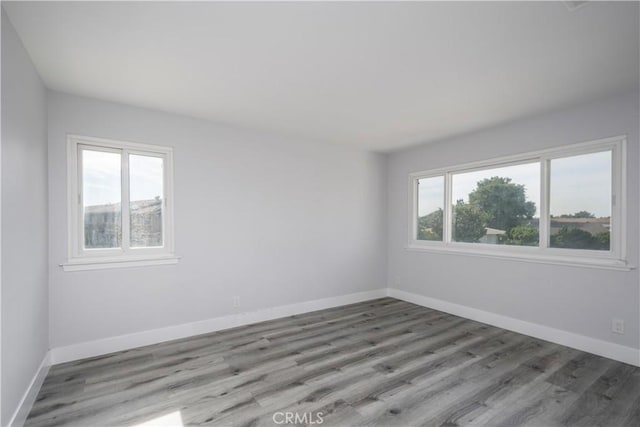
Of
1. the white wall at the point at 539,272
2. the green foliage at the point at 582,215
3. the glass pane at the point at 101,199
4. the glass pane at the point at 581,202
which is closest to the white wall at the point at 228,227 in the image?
the glass pane at the point at 101,199

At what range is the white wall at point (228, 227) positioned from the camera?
2893 mm

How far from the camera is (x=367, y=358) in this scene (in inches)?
116

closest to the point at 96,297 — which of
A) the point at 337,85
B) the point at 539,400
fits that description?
the point at 337,85

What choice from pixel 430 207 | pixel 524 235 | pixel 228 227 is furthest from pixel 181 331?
pixel 524 235

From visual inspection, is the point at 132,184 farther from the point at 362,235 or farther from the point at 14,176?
the point at 362,235

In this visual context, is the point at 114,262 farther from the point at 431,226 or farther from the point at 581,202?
the point at 581,202

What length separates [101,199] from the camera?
3070 mm

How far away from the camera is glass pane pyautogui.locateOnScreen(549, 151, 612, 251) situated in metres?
3.07

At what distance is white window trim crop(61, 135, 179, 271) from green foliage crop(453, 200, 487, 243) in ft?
12.5

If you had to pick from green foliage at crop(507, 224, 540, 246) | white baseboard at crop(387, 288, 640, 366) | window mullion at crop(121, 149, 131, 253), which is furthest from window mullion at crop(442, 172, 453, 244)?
A: window mullion at crop(121, 149, 131, 253)

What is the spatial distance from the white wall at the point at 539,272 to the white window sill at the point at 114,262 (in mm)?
3597

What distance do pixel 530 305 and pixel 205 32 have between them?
4201mm

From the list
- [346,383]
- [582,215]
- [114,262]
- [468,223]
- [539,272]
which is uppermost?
[582,215]

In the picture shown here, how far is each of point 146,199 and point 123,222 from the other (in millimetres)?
330
